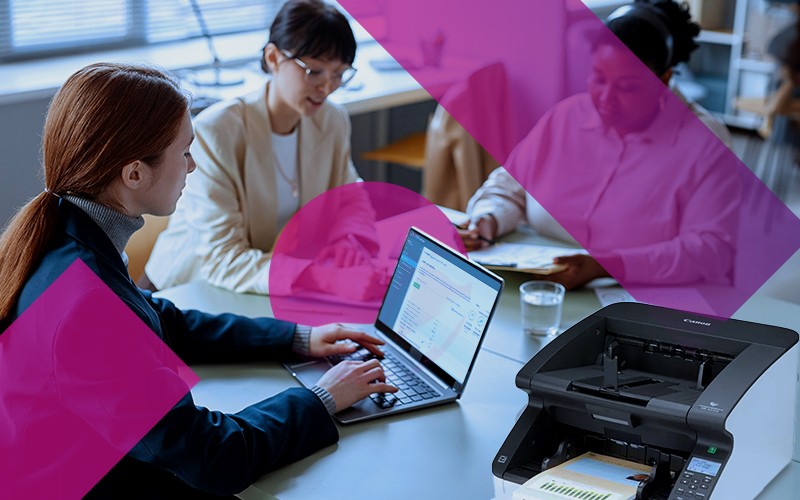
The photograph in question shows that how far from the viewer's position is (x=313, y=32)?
7.48ft

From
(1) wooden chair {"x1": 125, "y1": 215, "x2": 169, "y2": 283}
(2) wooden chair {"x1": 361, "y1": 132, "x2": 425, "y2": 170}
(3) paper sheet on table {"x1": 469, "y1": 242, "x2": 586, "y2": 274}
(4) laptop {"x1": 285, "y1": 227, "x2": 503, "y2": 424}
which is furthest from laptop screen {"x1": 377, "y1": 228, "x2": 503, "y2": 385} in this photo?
(2) wooden chair {"x1": 361, "y1": 132, "x2": 425, "y2": 170}

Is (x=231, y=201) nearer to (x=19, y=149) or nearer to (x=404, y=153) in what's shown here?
(x=19, y=149)

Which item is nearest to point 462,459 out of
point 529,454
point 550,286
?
point 529,454

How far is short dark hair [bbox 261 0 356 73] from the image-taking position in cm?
228

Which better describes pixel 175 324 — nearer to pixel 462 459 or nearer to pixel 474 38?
pixel 462 459

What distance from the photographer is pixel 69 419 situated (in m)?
1.41

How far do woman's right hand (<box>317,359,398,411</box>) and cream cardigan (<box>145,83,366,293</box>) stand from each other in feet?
1.63

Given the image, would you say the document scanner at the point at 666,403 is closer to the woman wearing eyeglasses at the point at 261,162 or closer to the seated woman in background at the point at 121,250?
the seated woman in background at the point at 121,250

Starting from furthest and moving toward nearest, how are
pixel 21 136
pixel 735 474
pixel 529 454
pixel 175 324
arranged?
pixel 21 136, pixel 175 324, pixel 529 454, pixel 735 474

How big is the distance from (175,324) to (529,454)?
2.47 feet

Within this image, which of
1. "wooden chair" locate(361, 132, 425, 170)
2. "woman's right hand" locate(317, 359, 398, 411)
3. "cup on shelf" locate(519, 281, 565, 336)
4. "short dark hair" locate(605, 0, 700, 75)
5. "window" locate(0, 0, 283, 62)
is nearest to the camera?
"woman's right hand" locate(317, 359, 398, 411)

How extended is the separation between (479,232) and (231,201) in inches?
23.2
